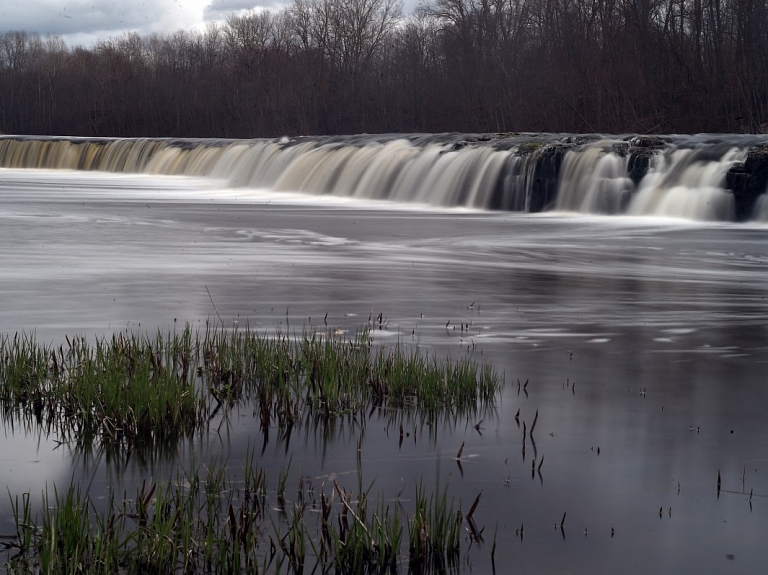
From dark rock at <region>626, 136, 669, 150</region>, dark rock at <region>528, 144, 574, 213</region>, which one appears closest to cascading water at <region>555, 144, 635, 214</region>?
dark rock at <region>528, 144, 574, 213</region>

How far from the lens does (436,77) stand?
5381cm

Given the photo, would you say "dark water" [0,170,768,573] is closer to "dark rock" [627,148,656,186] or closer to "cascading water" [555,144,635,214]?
"cascading water" [555,144,635,214]

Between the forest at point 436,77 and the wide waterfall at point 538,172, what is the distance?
383 inches

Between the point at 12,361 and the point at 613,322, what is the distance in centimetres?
525

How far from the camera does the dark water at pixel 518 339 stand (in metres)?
4.88

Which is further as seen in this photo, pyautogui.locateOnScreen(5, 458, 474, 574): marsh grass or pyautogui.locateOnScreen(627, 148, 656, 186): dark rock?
pyautogui.locateOnScreen(627, 148, 656, 186): dark rock

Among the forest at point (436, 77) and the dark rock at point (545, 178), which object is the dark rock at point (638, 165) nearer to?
the dark rock at point (545, 178)

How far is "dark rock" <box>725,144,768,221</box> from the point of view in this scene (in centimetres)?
2309

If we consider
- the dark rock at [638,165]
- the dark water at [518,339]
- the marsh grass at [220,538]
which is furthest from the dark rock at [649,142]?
the marsh grass at [220,538]

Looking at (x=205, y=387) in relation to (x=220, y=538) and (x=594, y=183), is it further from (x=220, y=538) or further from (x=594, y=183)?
(x=594, y=183)

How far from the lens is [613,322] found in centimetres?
1018

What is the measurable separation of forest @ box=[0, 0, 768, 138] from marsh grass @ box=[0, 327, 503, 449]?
30.9m

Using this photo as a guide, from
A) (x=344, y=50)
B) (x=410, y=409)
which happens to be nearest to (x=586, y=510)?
(x=410, y=409)

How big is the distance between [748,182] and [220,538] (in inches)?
816
